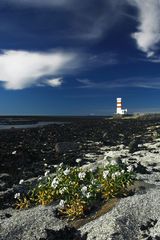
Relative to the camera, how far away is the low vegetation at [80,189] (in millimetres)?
10773

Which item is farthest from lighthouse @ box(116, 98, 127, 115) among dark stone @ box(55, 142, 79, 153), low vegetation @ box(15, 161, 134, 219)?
low vegetation @ box(15, 161, 134, 219)

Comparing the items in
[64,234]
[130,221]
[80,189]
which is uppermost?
[80,189]

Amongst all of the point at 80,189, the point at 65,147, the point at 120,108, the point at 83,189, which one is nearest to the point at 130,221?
the point at 83,189

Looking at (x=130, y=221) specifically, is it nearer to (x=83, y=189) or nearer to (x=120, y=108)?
(x=83, y=189)

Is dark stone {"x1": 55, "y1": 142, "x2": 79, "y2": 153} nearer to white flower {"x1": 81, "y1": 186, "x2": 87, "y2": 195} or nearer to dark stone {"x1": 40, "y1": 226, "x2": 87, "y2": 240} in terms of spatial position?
white flower {"x1": 81, "y1": 186, "x2": 87, "y2": 195}

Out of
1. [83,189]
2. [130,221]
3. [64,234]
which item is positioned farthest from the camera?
[83,189]

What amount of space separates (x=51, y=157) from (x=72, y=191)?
1188 centimetres

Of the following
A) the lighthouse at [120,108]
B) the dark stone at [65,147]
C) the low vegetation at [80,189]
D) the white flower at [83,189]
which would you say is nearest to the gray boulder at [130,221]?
the low vegetation at [80,189]

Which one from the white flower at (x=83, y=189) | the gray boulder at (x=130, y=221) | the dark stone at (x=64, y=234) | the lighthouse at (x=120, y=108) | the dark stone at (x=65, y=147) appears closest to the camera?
the gray boulder at (x=130, y=221)

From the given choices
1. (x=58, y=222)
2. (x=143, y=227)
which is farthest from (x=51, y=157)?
(x=143, y=227)

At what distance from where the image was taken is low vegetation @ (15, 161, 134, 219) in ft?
35.3

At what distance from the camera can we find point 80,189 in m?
11.3

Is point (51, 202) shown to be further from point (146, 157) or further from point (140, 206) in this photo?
point (146, 157)

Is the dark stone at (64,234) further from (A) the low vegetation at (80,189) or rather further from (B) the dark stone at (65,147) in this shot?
(B) the dark stone at (65,147)
